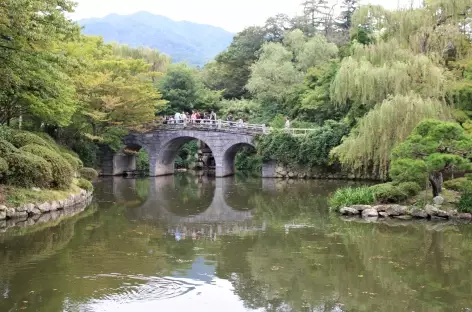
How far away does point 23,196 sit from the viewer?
622 inches

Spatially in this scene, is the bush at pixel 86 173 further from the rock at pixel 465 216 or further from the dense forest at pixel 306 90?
the rock at pixel 465 216

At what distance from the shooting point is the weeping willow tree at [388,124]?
66.7ft

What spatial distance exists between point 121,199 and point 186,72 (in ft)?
70.0

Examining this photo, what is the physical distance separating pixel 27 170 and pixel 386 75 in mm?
14795

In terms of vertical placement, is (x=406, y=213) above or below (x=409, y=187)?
below

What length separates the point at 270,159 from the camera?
34.2 m

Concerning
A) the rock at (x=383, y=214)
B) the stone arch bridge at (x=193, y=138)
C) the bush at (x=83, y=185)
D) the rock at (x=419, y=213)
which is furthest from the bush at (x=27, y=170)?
the stone arch bridge at (x=193, y=138)

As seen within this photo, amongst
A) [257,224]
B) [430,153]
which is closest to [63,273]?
[257,224]

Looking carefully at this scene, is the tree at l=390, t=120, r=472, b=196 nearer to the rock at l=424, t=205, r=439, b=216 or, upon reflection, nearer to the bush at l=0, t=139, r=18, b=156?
the rock at l=424, t=205, r=439, b=216

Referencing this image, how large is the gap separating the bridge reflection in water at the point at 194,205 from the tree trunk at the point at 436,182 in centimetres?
584

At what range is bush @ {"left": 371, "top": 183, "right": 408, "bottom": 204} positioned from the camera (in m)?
16.8

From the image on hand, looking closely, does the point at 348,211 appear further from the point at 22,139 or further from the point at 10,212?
the point at 22,139

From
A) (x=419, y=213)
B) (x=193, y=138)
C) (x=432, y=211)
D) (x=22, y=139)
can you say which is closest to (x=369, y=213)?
(x=419, y=213)

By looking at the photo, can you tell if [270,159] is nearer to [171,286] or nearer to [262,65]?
[262,65]
